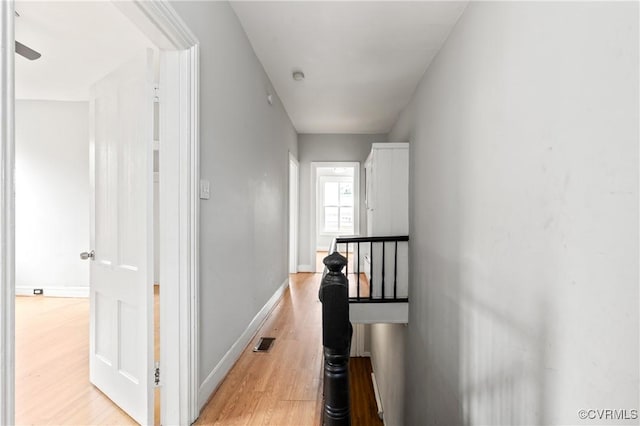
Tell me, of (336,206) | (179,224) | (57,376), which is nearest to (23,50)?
(179,224)

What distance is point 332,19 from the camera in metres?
2.32

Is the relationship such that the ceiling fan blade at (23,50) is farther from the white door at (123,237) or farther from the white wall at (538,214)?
the white wall at (538,214)

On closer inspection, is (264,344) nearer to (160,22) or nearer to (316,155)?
(160,22)

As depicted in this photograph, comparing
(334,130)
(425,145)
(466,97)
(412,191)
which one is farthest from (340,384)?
(334,130)

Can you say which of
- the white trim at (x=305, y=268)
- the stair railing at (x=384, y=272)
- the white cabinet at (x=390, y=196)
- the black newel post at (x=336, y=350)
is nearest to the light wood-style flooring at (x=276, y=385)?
the black newel post at (x=336, y=350)

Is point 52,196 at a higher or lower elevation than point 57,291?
higher

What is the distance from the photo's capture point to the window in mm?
9289

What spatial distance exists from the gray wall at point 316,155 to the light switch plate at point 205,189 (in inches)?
170

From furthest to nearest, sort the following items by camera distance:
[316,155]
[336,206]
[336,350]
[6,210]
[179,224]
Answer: [336,206] → [316,155] → [179,224] → [336,350] → [6,210]

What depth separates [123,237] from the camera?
1.76 m

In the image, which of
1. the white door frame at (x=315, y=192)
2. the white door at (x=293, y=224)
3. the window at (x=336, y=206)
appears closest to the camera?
the white door at (x=293, y=224)

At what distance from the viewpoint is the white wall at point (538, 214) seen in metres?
1.01

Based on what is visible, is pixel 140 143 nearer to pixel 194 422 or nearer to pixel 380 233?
pixel 194 422

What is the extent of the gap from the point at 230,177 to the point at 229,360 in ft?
3.89
